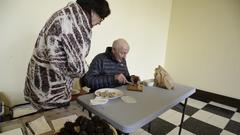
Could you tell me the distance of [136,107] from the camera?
1243 millimetres

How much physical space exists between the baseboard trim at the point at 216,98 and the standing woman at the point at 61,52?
2.74 metres

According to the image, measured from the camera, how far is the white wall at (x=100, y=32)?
1.66 meters

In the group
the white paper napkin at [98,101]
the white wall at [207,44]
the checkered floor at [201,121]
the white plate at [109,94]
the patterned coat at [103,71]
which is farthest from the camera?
the white wall at [207,44]

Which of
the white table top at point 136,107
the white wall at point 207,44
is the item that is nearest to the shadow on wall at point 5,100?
the white table top at point 136,107

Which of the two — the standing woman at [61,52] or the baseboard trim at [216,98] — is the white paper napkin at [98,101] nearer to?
the standing woman at [61,52]

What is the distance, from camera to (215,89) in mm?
3141

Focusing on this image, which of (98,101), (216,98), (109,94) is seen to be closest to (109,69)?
(109,94)

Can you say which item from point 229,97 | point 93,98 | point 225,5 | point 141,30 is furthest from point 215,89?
point 93,98

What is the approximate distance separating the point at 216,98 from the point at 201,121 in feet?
2.72

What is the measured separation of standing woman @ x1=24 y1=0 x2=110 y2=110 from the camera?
0.98 metres

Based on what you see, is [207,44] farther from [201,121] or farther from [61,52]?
[61,52]

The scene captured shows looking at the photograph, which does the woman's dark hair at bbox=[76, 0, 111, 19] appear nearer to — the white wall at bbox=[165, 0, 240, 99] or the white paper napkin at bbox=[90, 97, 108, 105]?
the white paper napkin at bbox=[90, 97, 108, 105]

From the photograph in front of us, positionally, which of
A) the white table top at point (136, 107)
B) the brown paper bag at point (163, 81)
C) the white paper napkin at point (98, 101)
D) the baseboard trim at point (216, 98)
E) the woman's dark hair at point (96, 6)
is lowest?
the baseboard trim at point (216, 98)

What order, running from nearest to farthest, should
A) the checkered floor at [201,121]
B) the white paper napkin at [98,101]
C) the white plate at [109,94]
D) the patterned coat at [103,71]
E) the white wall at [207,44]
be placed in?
the white paper napkin at [98,101]
the white plate at [109,94]
the patterned coat at [103,71]
the checkered floor at [201,121]
the white wall at [207,44]
